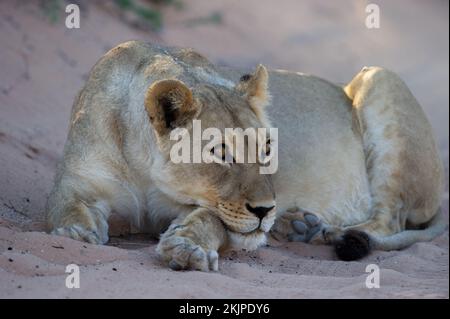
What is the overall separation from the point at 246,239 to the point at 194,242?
302 millimetres

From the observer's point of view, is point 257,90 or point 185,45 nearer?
point 257,90

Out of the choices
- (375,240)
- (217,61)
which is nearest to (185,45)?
(217,61)

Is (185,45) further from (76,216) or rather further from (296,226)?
(76,216)

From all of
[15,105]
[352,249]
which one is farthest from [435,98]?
[352,249]

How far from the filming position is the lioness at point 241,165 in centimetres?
489

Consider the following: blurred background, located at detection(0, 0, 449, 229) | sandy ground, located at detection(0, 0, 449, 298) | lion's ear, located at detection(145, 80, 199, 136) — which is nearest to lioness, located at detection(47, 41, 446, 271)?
lion's ear, located at detection(145, 80, 199, 136)

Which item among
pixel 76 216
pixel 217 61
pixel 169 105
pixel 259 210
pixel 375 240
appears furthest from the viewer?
pixel 217 61

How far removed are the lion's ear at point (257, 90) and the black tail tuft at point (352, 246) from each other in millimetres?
1079

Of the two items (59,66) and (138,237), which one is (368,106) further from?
(59,66)

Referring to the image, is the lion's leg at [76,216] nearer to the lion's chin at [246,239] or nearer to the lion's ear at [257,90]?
the lion's chin at [246,239]

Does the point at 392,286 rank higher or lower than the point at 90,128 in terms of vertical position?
lower

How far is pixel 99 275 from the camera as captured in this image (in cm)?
438

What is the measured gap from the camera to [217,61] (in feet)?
40.8

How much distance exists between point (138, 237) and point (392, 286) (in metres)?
1.80
